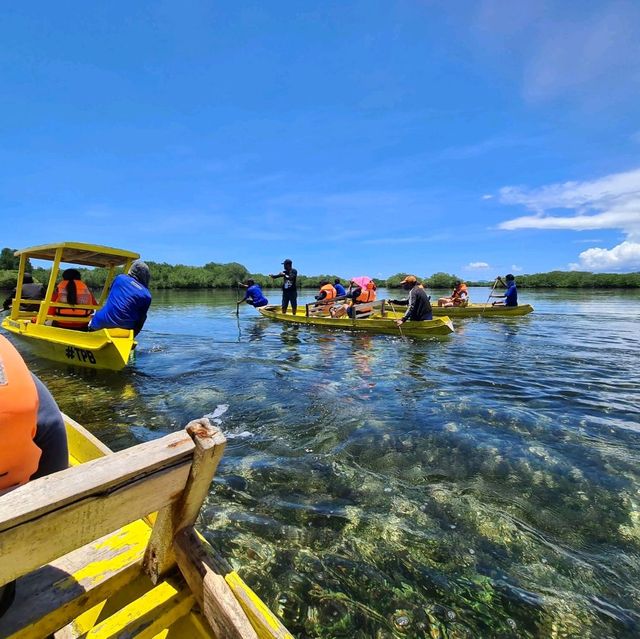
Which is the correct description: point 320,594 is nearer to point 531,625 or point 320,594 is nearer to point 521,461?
point 531,625

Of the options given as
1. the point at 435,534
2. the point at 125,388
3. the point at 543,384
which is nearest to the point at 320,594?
the point at 435,534

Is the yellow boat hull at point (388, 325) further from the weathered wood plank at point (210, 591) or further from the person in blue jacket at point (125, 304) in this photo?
the weathered wood plank at point (210, 591)

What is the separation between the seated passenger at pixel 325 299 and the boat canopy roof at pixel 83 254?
9.89 metres

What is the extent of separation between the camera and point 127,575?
213 cm

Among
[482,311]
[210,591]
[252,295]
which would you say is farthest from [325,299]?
[210,591]

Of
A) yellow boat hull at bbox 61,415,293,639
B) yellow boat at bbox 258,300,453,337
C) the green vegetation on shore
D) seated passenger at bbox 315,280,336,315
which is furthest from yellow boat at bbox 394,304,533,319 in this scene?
the green vegetation on shore

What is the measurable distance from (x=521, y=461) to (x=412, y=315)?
942cm

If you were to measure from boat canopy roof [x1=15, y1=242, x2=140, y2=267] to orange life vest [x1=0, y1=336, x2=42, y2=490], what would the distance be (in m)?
7.69

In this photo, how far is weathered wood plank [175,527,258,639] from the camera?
159 centimetres

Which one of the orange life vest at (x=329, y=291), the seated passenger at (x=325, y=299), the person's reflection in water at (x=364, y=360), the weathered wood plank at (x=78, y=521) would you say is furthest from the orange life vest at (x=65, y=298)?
the orange life vest at (x=329, y=291)

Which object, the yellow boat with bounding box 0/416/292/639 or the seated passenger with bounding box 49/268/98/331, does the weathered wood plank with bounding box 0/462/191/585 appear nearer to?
the yellow boat with bounding box 0/416/292/639

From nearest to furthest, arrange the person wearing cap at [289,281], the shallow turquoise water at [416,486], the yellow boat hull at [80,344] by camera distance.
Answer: the shallow turquoise water at [416,486] < the yellow boat hull at [80,344] < the person wearing cap at [289,281]

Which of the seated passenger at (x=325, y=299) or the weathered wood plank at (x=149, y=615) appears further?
the seated passenger at (x=325, y=299)

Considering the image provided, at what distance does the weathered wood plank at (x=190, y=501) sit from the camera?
1642 mm
